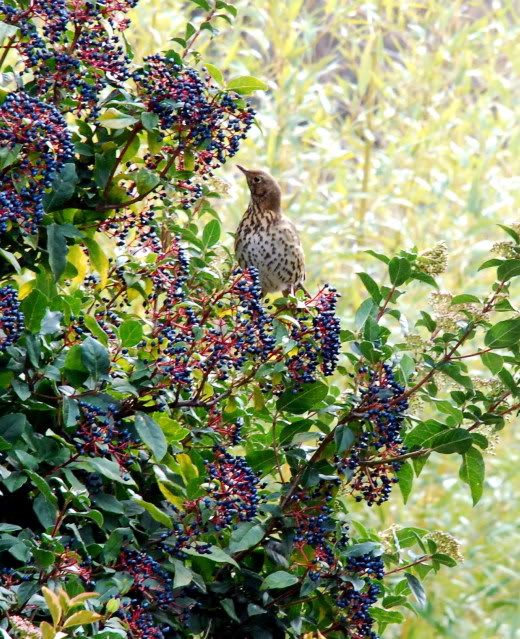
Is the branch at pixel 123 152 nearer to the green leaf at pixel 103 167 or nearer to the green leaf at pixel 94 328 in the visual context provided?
the green leaf at pixel 103 167

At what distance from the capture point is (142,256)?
164 cm

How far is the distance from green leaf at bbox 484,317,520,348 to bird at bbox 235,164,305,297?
3.61 feet

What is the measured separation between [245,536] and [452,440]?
0.29 m

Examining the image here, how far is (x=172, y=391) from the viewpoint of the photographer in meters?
1.46

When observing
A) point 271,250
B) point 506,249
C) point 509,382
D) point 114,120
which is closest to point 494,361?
point 509,382

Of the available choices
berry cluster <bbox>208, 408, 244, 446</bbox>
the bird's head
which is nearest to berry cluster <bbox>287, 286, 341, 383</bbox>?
A: berry cluster <bbox>208, 408, 244, 446</bbox>

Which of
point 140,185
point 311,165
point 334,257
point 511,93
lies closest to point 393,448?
point 140,185

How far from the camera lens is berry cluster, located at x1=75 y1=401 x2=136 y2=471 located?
1308 millimetres

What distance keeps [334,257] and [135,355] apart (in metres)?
2.17

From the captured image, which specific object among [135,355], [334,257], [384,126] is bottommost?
Result: [334,257]

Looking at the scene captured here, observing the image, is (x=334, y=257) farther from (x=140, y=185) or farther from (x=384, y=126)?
(x=140, y=185)

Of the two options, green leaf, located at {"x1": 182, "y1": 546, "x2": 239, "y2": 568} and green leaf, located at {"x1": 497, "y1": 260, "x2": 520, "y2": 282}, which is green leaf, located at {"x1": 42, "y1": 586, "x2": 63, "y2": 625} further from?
green leaf, located at {"x1": 497, "y1": 260, "x2": 520, "y2": 282}

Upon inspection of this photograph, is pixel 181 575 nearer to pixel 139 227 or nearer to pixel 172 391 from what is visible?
pixel 172 391

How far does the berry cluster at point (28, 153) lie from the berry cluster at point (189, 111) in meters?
0.15
